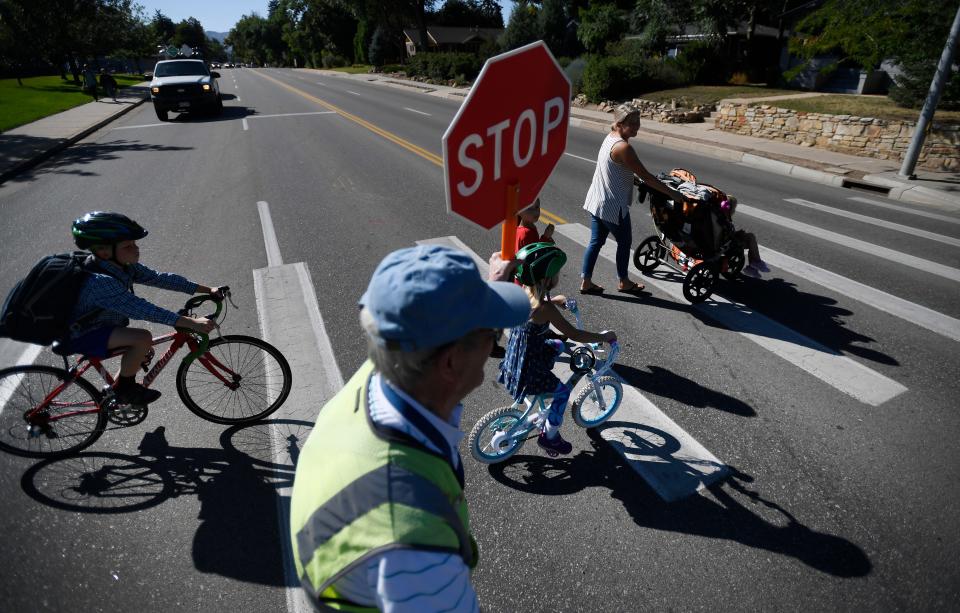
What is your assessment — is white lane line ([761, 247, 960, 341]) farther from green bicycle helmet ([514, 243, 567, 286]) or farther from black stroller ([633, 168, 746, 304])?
green bicycle helmet ([514, 243, 567, 286])

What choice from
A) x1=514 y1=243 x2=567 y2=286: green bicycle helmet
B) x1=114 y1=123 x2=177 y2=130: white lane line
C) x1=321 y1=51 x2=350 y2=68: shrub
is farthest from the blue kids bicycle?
x1=321 y1=51 x2=350 y2=68: shrub

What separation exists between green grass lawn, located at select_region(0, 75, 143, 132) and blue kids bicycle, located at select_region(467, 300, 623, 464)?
20.9 m

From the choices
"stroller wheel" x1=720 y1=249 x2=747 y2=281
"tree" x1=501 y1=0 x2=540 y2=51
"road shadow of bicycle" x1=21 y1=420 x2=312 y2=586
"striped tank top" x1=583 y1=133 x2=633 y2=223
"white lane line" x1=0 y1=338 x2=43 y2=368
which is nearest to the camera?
"road shadow of bicycle" x1=21 y1=420 x2=312 y2=586

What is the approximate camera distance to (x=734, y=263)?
20.6 feet

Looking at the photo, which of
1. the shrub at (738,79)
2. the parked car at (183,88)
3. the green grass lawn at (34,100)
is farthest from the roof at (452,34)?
the parked car at (183,88)

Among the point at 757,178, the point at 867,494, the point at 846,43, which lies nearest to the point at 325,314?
the point at 867,494

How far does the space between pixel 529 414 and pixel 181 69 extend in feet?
80.0

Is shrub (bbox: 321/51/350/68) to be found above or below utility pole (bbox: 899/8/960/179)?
above

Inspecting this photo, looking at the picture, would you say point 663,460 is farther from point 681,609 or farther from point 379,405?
point 379,405

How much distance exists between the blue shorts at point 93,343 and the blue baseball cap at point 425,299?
3061 millimetres

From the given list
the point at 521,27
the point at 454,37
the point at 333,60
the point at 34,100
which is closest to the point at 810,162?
the point at 34,100

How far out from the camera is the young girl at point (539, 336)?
3223 millimetres

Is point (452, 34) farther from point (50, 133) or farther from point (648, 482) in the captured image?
point (648, 482)

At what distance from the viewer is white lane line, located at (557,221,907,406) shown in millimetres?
4496
